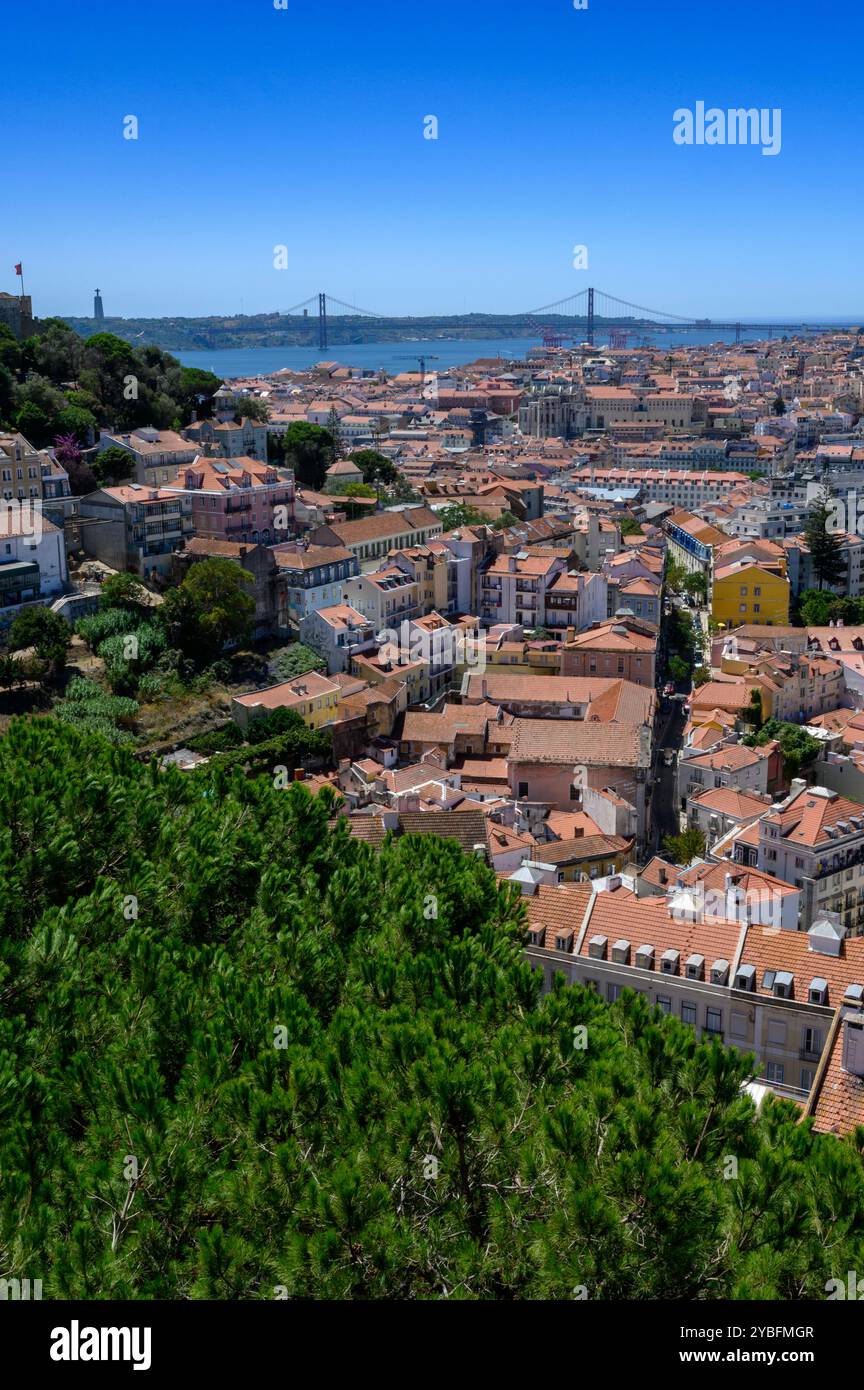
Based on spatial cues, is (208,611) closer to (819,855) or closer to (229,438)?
(229,438)

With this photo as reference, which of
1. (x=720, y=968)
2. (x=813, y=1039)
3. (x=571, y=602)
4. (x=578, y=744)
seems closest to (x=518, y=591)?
(x=571, y=602)

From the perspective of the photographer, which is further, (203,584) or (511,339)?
(511,339)

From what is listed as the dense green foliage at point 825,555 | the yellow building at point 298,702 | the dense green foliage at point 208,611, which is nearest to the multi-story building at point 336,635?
the dense green foliage at point 208,611

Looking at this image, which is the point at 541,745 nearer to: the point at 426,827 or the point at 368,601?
the point at 426,827

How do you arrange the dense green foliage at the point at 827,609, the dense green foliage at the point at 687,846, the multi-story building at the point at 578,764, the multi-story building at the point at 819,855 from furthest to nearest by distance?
the dense green foliage at the point at 827,609, the multi-story building at the point at 578,764, the dense green foliage at the point at 687,846, the multi-story building at the point at 819,855

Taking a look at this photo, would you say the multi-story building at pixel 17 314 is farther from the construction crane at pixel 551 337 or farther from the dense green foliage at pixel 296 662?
the construction crane at pixel 551 337
